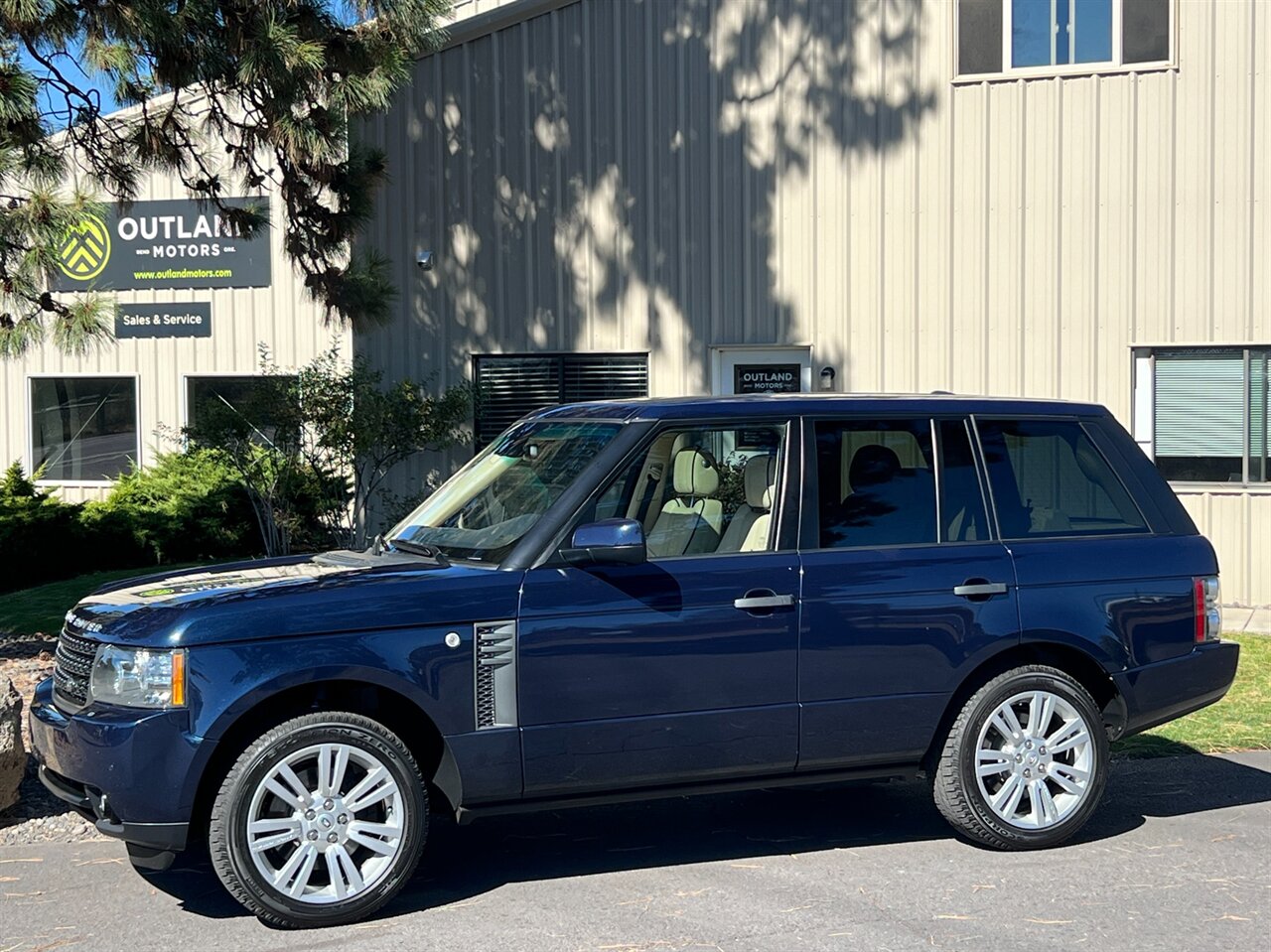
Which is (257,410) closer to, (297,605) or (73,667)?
(73,667)

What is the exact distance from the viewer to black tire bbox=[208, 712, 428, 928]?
5.24 meters

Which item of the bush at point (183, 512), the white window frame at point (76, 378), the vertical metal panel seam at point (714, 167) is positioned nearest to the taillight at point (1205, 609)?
the vertical metal panel seam at point (714, 167)

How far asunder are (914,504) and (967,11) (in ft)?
28.3

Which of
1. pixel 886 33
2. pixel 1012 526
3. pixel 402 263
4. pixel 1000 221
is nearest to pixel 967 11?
pixel 886 33

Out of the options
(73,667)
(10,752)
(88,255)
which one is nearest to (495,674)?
(73,667)

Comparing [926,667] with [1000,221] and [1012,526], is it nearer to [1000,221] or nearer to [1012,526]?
[1012,526]

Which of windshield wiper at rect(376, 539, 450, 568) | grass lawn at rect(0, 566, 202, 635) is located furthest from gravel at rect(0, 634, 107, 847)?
grass lawn at rect(0, 566, 202, 635)

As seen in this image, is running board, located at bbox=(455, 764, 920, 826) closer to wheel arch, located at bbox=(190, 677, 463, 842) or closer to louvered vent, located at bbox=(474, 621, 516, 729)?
wheel arch, located at bbox=(190, 677, 463, 842)

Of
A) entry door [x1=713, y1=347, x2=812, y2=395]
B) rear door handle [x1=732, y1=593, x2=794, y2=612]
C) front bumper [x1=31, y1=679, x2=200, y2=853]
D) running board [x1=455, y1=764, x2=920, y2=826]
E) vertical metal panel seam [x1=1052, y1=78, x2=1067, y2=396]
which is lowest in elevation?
running board [x1=455, y1=764, x2=920, y2=826]

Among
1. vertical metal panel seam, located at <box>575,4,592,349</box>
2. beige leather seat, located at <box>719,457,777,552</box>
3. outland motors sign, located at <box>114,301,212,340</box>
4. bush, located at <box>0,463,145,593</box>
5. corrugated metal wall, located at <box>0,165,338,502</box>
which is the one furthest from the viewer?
outland motors sign, located at <box>114,301,212,340</box>

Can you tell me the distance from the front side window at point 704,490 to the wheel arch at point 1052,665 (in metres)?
1.07

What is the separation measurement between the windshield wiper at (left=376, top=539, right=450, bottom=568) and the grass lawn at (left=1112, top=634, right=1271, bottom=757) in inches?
165

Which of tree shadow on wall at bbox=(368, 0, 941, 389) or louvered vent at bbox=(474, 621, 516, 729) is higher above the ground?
tree shadow on wall at bbox=(368, 0, 941, 389)

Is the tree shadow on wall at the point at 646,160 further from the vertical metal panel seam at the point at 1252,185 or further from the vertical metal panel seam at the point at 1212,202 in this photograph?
the vertical metal panel seam at the point at 1252,185
